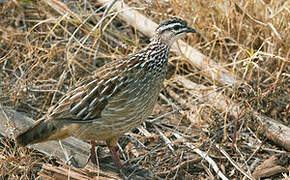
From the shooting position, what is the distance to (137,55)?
4938 mm

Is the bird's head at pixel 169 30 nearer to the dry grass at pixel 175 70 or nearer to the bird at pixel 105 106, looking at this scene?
the bird at pixel 105 106

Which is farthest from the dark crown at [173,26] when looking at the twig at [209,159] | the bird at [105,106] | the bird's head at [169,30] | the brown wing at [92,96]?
the twig at [209,159]

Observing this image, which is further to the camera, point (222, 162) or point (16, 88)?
point (16, 88)

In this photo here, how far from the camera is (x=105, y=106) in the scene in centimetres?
465

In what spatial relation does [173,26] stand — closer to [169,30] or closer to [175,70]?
[169,30]

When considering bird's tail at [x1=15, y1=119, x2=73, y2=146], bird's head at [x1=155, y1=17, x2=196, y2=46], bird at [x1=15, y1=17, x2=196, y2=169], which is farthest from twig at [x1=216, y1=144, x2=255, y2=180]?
bird's tail at [x1=15, y1=119, x2=73, y2=146]

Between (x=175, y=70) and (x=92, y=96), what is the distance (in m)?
2.14

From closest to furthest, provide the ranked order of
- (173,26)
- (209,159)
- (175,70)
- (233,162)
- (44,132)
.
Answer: (44,132), (173,26), (233,162), (209,159), (175,70)

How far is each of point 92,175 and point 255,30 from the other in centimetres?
333

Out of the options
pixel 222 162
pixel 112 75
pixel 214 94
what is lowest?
pixel 222 162

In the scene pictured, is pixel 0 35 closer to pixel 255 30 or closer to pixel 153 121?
pixel 153 121

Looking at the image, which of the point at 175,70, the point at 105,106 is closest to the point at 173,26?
the point at 105,106

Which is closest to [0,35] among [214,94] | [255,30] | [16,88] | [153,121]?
[16,88]

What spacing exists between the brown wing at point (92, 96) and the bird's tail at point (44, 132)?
80 millimetres
